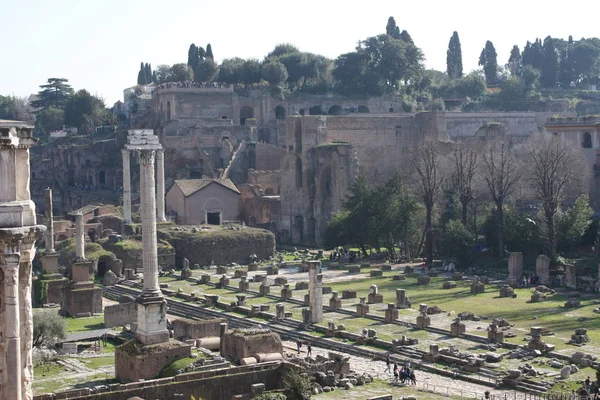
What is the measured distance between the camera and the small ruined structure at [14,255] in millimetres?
15484

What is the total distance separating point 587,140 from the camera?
59.4m

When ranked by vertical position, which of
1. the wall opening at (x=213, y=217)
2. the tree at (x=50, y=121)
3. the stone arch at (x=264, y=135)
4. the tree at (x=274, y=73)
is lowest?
the wall opening at (x=213, y=217)

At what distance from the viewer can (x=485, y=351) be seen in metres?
29.9

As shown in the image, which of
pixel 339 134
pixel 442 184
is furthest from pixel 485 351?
pixel 339 134

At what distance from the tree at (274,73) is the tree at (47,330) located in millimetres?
55082

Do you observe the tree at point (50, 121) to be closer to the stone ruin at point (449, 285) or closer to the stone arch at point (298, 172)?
the stone arch at point (298, 172)

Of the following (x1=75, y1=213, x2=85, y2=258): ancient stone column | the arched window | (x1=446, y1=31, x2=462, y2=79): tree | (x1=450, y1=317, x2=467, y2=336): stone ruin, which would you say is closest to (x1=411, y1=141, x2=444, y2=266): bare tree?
the arched window

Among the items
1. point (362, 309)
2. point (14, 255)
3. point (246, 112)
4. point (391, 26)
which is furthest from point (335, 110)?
point (14, 255)

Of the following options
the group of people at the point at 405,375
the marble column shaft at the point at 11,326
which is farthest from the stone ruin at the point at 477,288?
the marble column shaft at the point at 11,326

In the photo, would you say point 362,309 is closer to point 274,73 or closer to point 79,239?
point 79,239

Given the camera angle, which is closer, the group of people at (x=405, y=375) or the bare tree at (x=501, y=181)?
the group of people at (x=405, y=375)

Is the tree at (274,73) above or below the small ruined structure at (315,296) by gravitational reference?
above

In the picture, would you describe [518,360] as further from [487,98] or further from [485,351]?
[487,98]

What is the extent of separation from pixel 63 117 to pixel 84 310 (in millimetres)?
60036
